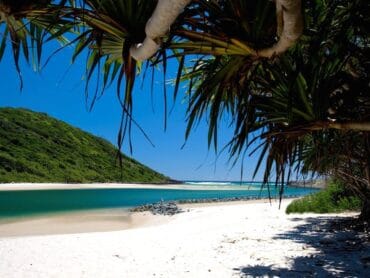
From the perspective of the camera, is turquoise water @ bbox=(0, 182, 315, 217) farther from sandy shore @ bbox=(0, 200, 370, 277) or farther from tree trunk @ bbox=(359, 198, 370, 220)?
tree trunk @ bbox=(359, 198, 370, 220)

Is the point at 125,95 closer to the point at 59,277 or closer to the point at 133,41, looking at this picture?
the point at 133,41

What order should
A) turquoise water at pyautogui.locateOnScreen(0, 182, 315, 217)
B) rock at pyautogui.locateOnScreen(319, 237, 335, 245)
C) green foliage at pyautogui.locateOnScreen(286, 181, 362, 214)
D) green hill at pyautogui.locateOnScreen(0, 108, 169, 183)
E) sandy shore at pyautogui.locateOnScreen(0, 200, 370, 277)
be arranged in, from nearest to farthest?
sandy shore at pyautogui.locateOnScreen(0, 200, 370, 277)
rock at pyautogui.locateOnScreen(319, 237, 335, 245)
green foliage at pyautogui.locateOnScreen(286, 181, 362, 214)
turquoise water at pyautogui.locateOnScreen(0, 182, 315, 217)
green hill at pyautogui.locateOnScreen(0, 108, 169, 183)

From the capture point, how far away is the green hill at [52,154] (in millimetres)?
52312

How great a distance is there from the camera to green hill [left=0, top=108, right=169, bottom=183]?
172 feet

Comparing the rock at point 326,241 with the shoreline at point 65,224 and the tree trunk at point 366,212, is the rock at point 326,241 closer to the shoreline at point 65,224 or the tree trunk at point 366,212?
the tree trunk at point 366,212

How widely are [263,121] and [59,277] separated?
→ 11.8 ft

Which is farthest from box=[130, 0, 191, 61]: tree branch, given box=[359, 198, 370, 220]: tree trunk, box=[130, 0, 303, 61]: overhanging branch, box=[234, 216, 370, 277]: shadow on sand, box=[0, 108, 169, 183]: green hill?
box=[0, 108, 169, 183]: green hill

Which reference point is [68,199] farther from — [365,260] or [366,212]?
[365,260]

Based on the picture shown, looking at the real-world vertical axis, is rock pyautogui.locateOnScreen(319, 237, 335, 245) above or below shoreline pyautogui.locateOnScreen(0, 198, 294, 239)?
above

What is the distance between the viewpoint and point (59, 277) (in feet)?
16.8

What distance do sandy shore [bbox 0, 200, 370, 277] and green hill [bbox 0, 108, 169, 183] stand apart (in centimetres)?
4092

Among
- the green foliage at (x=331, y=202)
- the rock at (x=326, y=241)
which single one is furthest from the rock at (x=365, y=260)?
the green foliage at (x=331, y=202)

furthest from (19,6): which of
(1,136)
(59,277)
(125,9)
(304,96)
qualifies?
(1,136)

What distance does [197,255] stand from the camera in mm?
6320
